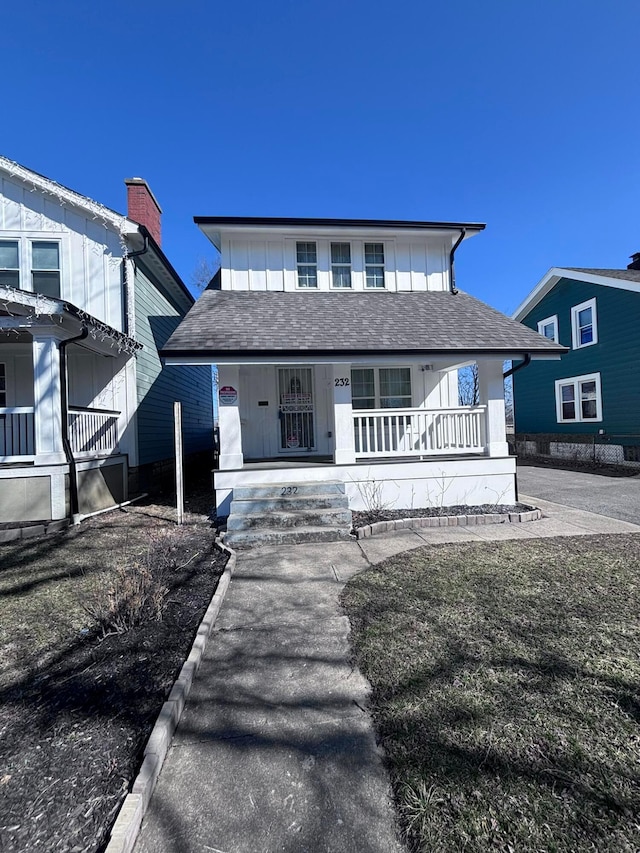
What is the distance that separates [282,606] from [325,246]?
858 cm

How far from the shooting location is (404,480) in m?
7.24

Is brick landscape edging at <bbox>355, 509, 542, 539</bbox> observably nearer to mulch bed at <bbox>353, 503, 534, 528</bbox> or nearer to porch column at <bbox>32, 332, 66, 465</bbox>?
mulch bed at <bbox>353, 503, 534, 528</bbox>

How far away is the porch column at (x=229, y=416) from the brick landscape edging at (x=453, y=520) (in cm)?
267

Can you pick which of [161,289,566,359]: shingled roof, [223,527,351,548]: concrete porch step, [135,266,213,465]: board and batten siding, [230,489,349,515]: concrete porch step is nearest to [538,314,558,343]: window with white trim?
[161,289,566,359]: shingled roof

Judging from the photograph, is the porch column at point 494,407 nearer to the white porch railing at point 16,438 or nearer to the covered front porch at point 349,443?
the covered front porch at point 349,443

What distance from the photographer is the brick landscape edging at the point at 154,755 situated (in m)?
1.54

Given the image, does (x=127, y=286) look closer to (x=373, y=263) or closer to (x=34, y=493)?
(x=34, y=493)

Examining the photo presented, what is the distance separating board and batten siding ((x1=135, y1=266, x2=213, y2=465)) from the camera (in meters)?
9.77

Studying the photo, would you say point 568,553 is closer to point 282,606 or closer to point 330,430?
point 282,606

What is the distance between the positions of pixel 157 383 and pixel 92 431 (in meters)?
3.41

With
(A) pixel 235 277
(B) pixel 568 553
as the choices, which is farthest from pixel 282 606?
(A) pixel 235 277

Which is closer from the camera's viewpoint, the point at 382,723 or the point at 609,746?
the point at 609,746

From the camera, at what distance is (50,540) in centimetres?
604

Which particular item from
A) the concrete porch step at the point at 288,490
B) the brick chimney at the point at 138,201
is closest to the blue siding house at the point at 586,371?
the concrete porch step at the point at 288,490
